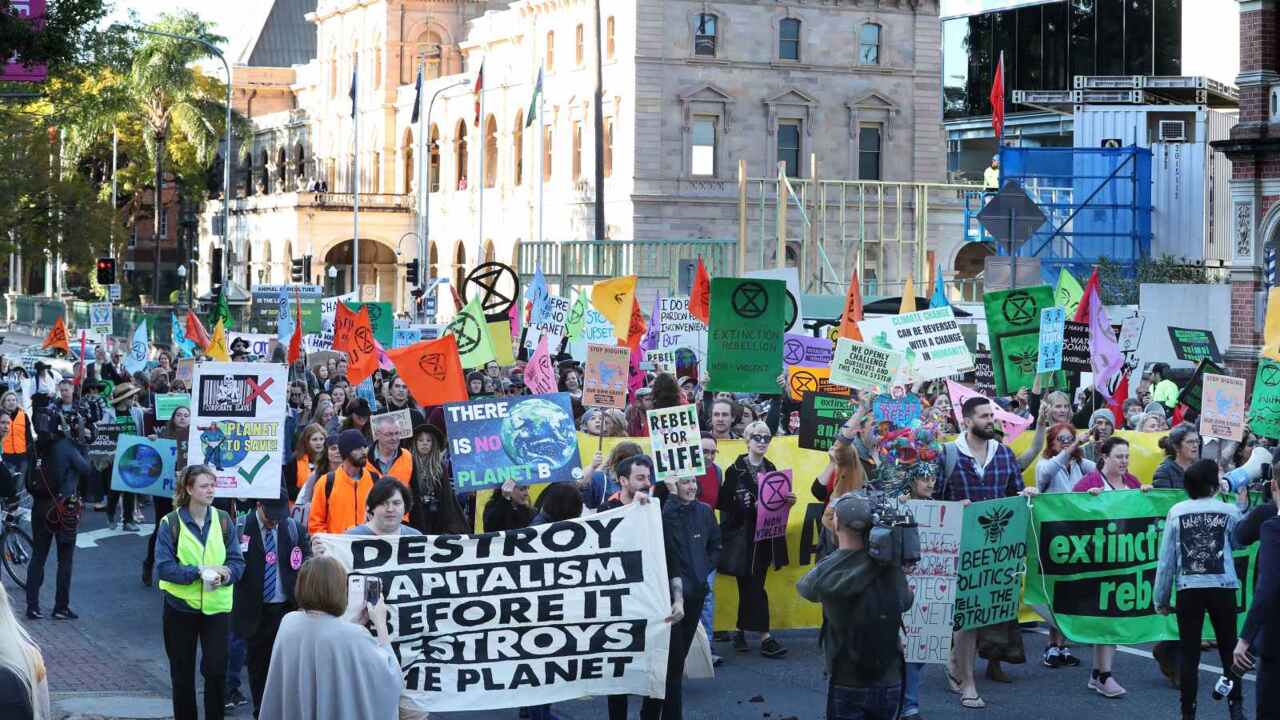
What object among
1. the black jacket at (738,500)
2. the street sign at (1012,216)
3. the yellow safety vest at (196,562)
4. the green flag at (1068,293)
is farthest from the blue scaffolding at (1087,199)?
the yellow safety vest at (196,562)

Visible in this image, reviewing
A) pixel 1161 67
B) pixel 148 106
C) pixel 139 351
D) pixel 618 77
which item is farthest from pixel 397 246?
pixel 139 351

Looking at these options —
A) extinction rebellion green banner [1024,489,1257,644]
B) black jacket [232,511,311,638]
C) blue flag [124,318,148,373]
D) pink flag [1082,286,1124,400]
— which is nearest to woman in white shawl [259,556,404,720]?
black jacket [232,511,311,638]

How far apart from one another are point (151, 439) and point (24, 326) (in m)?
61.5

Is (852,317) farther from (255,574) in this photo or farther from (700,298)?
(255,574)

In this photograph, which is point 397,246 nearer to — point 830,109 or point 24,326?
point 24,326

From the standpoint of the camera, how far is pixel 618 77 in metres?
59.2

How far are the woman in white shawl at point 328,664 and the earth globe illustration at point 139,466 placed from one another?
413 inches

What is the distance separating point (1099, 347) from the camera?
1811cm

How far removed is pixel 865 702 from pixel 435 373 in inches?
308

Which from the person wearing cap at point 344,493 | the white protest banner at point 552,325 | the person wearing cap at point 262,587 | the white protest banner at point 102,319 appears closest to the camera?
the person wearing cap at point 262,587

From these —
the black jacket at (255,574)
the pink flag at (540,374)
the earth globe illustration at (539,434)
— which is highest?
the pink flag at (540,374)

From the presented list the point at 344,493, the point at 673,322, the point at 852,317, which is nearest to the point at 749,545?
the point at 344,493

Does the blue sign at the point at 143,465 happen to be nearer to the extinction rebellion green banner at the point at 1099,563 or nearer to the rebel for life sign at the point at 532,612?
the rebel for life sign at the point at 532,612

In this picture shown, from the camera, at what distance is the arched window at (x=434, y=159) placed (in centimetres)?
7869
